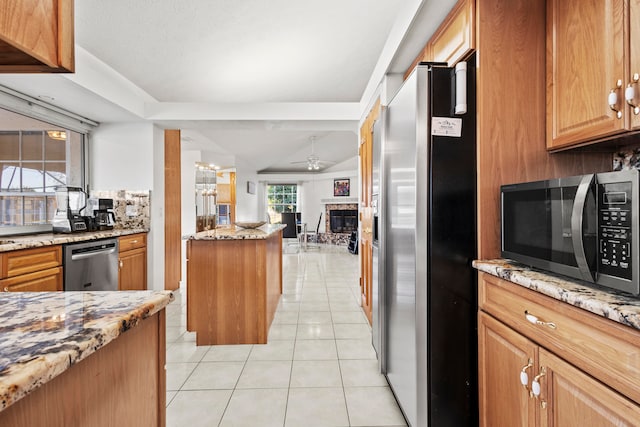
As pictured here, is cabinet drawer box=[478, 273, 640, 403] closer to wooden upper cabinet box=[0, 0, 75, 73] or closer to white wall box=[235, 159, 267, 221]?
wooden upper cabinet box=[0, 0, 75, 73]

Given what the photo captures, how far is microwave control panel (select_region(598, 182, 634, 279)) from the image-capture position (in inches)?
29.7

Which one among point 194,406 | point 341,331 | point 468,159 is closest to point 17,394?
point 468,159

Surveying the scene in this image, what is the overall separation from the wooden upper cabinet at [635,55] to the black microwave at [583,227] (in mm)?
384

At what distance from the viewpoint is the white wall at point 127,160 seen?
3549 millimetres

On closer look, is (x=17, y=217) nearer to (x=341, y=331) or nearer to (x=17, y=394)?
(x=341, y=331)

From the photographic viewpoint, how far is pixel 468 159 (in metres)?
1.32

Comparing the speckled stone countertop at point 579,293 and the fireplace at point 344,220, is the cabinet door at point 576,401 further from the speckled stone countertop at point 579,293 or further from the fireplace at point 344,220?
the fireplace at point 344,220

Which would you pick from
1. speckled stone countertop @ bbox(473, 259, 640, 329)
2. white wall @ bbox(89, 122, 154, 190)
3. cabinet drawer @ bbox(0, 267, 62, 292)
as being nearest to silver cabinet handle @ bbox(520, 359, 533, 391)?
speckled stone countertop @ bbox(473, 259, 640, 329)

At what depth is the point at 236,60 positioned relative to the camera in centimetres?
255

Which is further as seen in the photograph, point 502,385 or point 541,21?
point 541,21

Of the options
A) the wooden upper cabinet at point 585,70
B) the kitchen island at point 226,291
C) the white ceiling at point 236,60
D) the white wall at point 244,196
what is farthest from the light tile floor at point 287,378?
the white wall at point 244,196

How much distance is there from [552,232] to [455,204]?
379 millimetres

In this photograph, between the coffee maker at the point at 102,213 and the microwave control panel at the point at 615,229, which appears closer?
the microwave control panel at the point at 615,229

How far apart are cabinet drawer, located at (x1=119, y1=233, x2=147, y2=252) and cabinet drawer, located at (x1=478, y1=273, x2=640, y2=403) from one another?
336 centimetres
